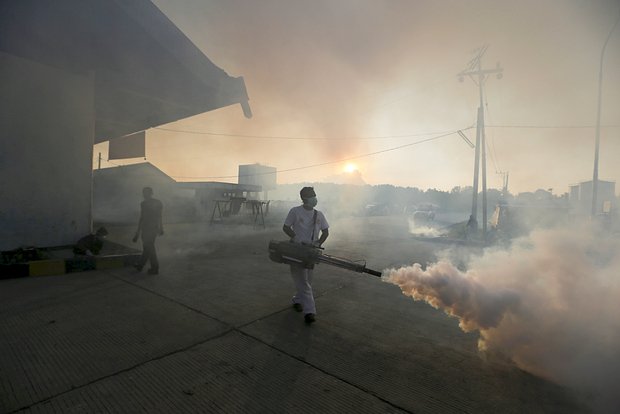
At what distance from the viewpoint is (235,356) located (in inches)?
112

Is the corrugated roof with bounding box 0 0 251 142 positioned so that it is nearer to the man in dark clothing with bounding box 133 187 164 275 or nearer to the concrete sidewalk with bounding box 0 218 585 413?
the man in dark clothing with bounding box 133 187 164 275

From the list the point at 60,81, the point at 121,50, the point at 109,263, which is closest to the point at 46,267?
the point at 109,263

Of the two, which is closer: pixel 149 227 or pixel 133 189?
pixel 149 227

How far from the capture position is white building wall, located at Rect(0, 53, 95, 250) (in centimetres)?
612

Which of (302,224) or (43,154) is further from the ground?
(43,154)

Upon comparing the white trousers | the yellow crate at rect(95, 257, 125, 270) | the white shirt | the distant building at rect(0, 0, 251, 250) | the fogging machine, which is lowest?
the yellow crate at rect(95, 257, 125, 270)

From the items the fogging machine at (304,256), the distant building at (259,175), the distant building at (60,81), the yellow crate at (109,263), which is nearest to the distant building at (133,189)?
the distant building at (259,175)

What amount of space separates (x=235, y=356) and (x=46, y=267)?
485 centimetres

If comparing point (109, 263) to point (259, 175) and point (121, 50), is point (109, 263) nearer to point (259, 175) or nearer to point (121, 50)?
point (121, 50)

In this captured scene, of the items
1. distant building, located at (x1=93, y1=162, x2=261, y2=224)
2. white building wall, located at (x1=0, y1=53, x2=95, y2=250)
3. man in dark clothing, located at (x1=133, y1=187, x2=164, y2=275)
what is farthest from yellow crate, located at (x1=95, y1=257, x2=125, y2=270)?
distant building, located at (x1=93, y1=162, x2=261, y2=224)

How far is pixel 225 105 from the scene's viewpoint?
390 inches

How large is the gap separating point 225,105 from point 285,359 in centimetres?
891

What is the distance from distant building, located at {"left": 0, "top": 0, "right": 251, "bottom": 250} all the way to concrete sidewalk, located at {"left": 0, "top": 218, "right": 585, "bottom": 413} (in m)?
2.33

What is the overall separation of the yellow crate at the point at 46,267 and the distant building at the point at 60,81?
1.58 m
